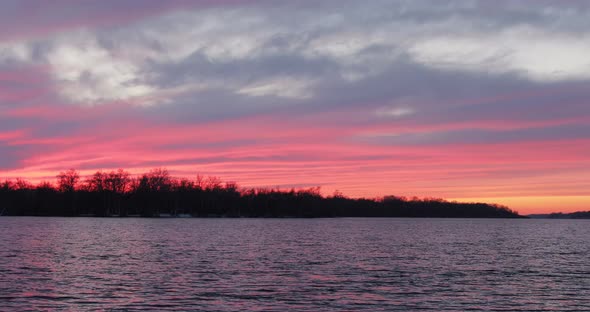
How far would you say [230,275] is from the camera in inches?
2051

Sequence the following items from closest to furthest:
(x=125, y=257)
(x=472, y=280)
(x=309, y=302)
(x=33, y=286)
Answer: (x=309, y=302), (x=33, y=286), (x=472, y=280), (x=125, y=257)

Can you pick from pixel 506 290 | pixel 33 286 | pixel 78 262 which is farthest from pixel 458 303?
pixel 78 262

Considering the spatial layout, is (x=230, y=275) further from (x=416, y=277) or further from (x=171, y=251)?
(x=171, y=251)

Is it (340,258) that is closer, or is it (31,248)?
(340,258)

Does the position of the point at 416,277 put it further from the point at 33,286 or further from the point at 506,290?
the point at 33,286

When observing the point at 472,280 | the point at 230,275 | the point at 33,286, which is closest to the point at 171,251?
the point at 230,275

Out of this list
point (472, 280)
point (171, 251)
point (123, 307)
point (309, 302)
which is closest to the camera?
point (123, 307)

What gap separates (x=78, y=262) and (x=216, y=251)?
22707 mm

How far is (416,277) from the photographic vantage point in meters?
52.9

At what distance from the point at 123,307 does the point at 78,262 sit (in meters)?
28.1

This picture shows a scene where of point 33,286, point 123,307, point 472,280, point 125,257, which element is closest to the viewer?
point 123,307

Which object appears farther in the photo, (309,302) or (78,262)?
(78,262)

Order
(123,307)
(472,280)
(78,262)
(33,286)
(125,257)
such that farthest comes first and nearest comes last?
1. (125,257)
2. (78,262)
3. (472,280)
4. (33,286)
5. (123,307)

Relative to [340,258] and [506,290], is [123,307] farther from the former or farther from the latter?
[340,258]
